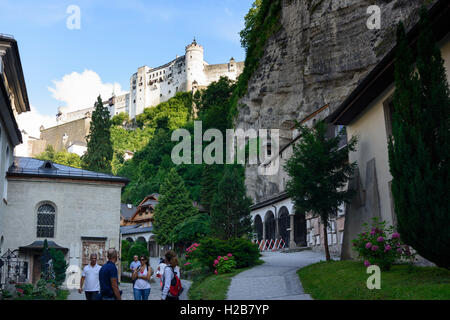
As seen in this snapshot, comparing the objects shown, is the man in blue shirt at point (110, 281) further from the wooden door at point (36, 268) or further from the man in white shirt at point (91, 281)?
the wooden door at point (36, 268)

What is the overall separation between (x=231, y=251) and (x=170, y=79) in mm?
107187

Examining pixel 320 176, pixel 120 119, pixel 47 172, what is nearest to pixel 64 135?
pixel 120 119

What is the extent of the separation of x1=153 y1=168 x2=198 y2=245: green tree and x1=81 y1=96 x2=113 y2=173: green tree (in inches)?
571

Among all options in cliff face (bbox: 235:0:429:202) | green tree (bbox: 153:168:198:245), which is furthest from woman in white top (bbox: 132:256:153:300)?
green tree (bbox: 153:168:198:245)

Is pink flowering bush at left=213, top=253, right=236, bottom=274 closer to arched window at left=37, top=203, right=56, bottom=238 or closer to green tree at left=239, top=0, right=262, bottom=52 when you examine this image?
arched window at left=37, top=203, right=56, bottom=238

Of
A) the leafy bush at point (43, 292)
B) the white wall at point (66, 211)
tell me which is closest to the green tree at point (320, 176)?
the leafy bush at point (43, 292)

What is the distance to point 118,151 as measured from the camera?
4023 inches

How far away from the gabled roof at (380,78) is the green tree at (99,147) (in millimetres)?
43872

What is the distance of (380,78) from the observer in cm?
1470

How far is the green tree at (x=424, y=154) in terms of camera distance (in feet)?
32.3

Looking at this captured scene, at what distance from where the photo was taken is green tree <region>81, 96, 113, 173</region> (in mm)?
58906
